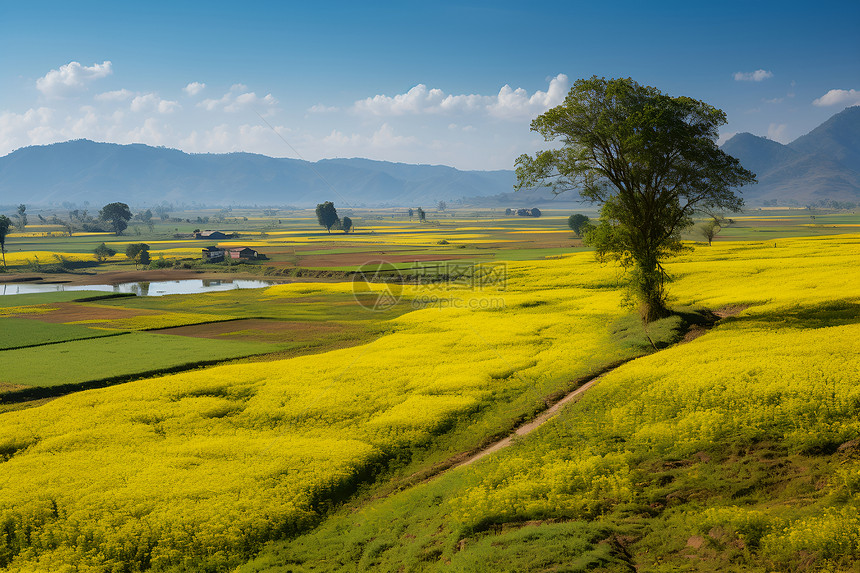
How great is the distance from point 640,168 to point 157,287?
82.3m

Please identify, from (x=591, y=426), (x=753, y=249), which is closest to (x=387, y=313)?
(x=591, y=426)

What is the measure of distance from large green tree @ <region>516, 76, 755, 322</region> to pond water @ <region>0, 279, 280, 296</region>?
209 ft

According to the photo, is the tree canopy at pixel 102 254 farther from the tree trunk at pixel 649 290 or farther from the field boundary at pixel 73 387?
the tree trunk at pixel 649 290

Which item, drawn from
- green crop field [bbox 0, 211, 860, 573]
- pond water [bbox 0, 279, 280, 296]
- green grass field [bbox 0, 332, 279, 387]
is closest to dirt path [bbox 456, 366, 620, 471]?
green crop field [bbox 0, 211, 860, 573]

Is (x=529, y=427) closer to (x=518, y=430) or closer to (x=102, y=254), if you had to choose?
(x=518, y=430)

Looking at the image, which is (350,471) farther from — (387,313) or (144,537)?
(387,313)

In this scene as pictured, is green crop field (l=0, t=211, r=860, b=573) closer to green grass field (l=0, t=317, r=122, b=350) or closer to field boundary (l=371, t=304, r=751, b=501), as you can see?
field boundary (l=371, t=304, r=751, b=501)

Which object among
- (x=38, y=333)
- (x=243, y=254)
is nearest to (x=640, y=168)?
(x=38, y=333)

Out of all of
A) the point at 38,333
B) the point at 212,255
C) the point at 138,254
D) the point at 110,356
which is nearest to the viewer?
the point at 110,356

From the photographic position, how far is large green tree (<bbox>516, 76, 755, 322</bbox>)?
3291 cm

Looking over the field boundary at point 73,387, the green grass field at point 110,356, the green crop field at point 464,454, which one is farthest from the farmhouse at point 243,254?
the field boundary at point 73,387

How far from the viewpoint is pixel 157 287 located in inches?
3529

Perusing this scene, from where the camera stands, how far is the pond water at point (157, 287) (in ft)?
276

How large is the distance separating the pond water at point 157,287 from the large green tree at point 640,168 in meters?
63.7
